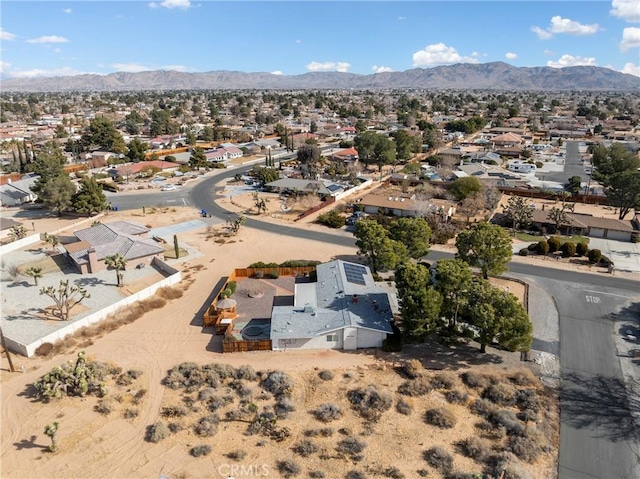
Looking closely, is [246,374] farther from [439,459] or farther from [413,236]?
[413,236]

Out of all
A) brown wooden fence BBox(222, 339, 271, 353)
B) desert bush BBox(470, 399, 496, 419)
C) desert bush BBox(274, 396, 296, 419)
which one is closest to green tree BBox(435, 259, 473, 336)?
desert bush BBox(470, 399, 496, 419)

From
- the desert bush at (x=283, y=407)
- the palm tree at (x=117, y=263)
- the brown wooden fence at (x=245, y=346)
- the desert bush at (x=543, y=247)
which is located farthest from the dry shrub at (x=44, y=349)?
the desert bush at (x=543, y=247)

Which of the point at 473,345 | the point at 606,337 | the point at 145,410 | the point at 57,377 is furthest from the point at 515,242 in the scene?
the point at 57,377

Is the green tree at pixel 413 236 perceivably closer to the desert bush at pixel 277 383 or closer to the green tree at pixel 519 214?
the green tree at pixel 519 214

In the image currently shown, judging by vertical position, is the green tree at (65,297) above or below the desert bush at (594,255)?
below

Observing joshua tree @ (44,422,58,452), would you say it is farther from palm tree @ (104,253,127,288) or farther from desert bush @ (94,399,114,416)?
palm tree @ (104,253,127,288)

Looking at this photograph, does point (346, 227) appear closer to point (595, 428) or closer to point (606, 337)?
point (606, 337)

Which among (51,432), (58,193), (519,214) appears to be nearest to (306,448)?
(51,432)
